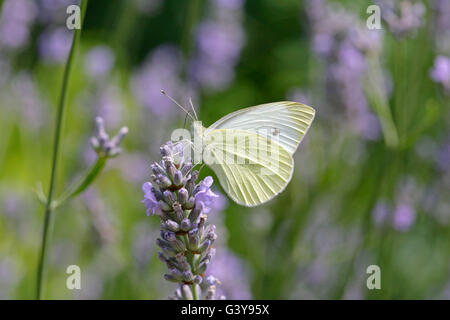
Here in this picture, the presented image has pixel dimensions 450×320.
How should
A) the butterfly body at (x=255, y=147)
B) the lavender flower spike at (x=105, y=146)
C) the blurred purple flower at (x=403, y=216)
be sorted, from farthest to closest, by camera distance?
the blurred purple flower at (x=403, y=216) → the butterfly body at (x=255, y=147) → the lavender flower spike at (x=105, y=146)

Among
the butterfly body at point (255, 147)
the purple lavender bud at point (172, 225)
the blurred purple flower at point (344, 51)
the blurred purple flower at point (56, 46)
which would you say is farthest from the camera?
the blurred purple flower at point (56, 46)

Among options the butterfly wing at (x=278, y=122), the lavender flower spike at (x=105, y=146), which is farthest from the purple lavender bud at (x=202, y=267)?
the butterfly wing at (x=278, y=122)

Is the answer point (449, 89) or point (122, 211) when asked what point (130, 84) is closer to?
point (122, 211)

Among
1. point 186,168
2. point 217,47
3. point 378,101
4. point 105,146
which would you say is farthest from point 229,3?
point 186,168

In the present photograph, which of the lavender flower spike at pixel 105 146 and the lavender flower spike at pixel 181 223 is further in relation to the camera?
the lavender flower spike at pixel 105 146

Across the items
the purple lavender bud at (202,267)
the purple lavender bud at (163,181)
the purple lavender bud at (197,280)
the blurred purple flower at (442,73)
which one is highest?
the blurred purple flower at (442,73)

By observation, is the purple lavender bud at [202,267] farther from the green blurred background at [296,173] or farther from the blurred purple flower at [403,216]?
the blurred purple flower at [403,216]

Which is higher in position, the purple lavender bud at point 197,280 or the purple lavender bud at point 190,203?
the purple lavender bud at point 190,203

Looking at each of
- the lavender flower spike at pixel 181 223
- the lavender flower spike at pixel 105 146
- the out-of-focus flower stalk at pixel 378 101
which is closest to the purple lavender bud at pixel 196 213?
the lavender flower spike at pixel 181 223

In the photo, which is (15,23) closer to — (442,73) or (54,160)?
(54,160)
